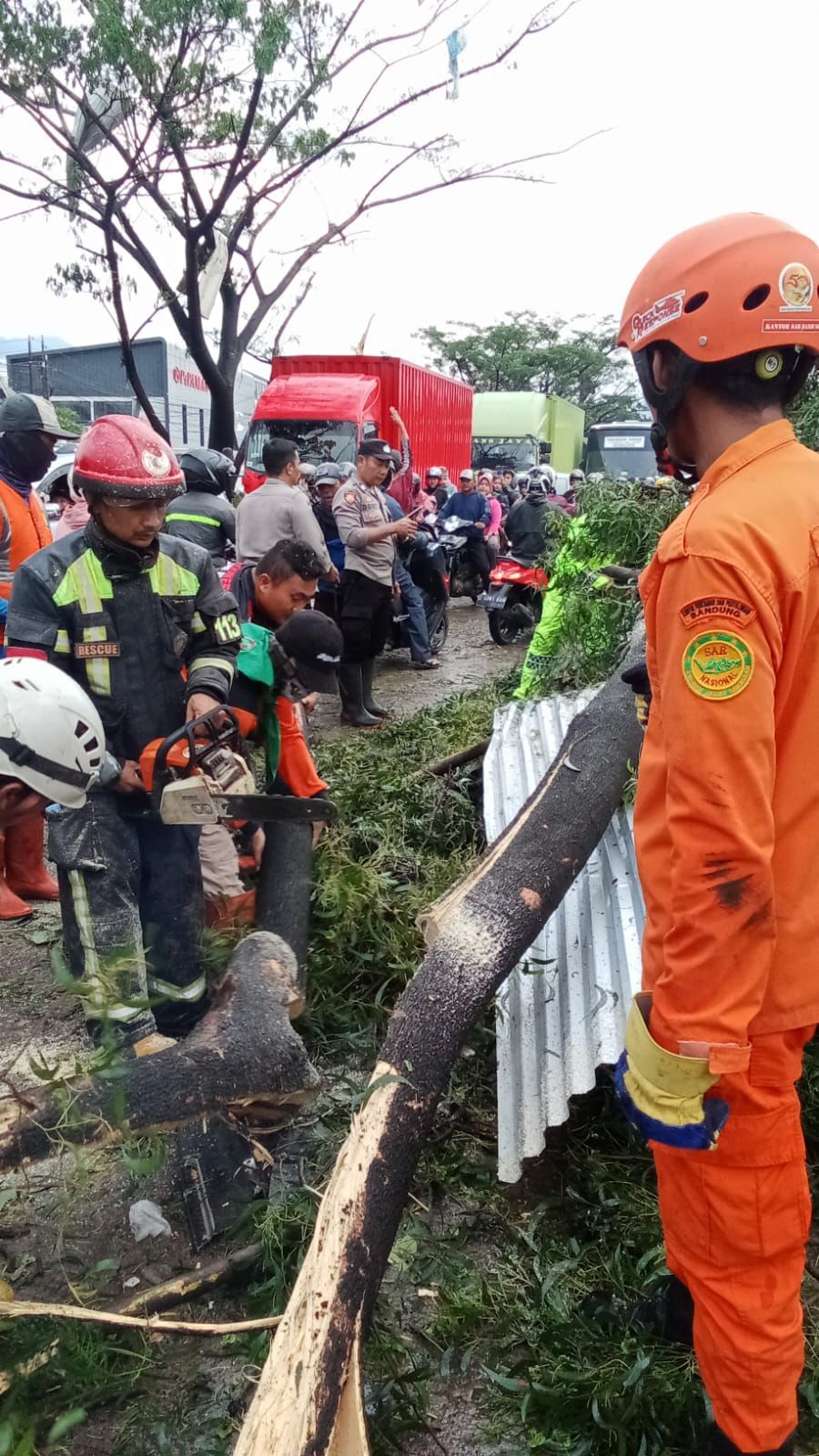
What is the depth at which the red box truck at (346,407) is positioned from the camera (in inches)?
472

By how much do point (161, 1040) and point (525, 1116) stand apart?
39.6 inches

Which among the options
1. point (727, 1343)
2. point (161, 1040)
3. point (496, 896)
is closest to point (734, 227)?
point (496, 896)

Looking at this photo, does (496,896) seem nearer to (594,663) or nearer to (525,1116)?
(525,1116)

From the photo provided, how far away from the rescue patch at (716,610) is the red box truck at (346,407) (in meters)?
10.2

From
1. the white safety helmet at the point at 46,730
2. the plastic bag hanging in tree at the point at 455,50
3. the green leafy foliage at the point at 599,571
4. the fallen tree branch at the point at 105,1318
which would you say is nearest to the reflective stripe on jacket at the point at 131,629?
the white safety helmet at the point at 46,730

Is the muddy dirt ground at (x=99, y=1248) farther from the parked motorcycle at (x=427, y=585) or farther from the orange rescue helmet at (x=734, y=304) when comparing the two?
the parked motorcycle at (x=427, y=585)

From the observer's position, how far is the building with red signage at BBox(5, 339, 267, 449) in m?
26.7

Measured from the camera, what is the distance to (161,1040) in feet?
8.31

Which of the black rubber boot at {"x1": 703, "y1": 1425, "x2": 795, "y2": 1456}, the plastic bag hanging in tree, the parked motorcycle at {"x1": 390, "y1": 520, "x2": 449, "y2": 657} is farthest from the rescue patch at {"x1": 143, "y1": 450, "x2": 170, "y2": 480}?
the plastic bag hanging in tree

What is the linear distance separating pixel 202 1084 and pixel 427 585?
797 centimetres

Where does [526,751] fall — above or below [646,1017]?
below

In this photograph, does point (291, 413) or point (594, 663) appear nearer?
point (594, 663)

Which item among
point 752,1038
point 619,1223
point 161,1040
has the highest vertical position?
point 752,1038

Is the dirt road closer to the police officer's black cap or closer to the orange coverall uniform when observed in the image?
the police officer's black cap
